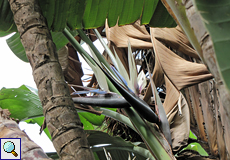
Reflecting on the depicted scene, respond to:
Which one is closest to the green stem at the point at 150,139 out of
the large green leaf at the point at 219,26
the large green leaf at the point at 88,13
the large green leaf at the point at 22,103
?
the large green leaf at the point at 88,13

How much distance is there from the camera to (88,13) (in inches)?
32.1

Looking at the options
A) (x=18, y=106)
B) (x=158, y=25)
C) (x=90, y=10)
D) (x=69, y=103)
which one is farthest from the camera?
(x=18, y=106)

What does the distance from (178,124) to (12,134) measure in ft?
2.29

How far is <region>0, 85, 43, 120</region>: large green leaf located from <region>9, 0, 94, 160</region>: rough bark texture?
71 centimetres

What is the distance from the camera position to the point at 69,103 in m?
0.37

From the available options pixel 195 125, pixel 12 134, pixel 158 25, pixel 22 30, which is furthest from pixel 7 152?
pixel 195 125

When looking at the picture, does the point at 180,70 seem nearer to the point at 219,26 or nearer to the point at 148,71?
the point at 148,71

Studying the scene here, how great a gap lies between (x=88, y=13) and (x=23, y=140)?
589 millimetres

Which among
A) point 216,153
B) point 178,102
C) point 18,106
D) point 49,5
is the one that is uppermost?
point 49,5

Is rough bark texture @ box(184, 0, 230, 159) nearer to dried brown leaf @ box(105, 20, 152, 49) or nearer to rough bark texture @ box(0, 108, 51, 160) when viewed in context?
rough bark texture @ box(0, 108, 51, 160)

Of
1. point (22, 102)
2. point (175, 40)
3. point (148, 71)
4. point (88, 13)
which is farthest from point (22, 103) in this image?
point (175, 40)

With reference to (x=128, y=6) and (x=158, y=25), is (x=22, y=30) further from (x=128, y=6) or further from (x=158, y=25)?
(x=158, y=25)

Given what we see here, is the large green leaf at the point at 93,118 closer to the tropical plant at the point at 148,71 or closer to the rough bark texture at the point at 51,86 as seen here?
the tropical plant at the point at 148,71

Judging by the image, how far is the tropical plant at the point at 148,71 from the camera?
34 centimetres
